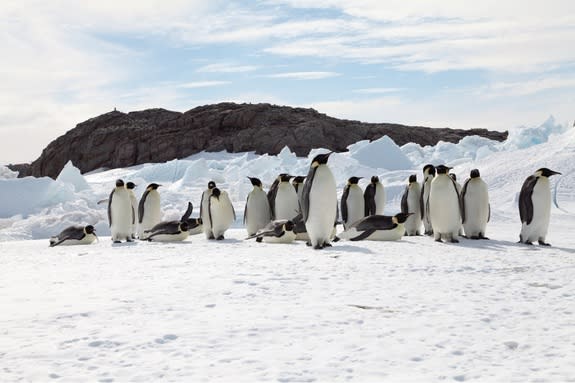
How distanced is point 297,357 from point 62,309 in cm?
178

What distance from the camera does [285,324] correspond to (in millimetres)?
3881

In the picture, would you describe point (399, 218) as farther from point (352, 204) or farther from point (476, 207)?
point (352, 204)

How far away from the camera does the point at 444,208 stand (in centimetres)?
812

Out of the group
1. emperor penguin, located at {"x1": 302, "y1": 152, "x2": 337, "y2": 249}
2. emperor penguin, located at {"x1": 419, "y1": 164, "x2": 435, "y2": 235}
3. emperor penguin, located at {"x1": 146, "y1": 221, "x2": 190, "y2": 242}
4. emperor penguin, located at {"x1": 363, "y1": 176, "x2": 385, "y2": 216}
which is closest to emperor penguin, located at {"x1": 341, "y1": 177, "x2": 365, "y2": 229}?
emperor penguin, located at {"x1": 363, "y1": 176, "x2": 385, "y2": 216}

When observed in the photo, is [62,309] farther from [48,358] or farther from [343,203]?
[343,203]

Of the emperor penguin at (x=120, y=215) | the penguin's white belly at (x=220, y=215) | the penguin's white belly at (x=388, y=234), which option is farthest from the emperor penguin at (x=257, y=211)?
the penguin's white belly at (x=388, y=234)

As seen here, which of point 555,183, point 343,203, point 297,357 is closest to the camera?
point 297,357

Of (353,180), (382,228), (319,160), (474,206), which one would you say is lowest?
(382,228)

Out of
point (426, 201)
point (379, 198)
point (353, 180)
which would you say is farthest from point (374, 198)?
point (426, 201)

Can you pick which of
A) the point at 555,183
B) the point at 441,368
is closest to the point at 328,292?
the point at 441,368

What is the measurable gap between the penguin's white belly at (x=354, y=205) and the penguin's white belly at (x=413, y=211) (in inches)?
25.8

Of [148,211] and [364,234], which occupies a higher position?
[148,211]

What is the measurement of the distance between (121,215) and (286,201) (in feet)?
8.03

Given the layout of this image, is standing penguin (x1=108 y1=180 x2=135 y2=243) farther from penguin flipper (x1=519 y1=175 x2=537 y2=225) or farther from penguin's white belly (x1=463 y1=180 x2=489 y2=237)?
penguin flipper (x1=519 y1=175 x2=537 y2=225)
